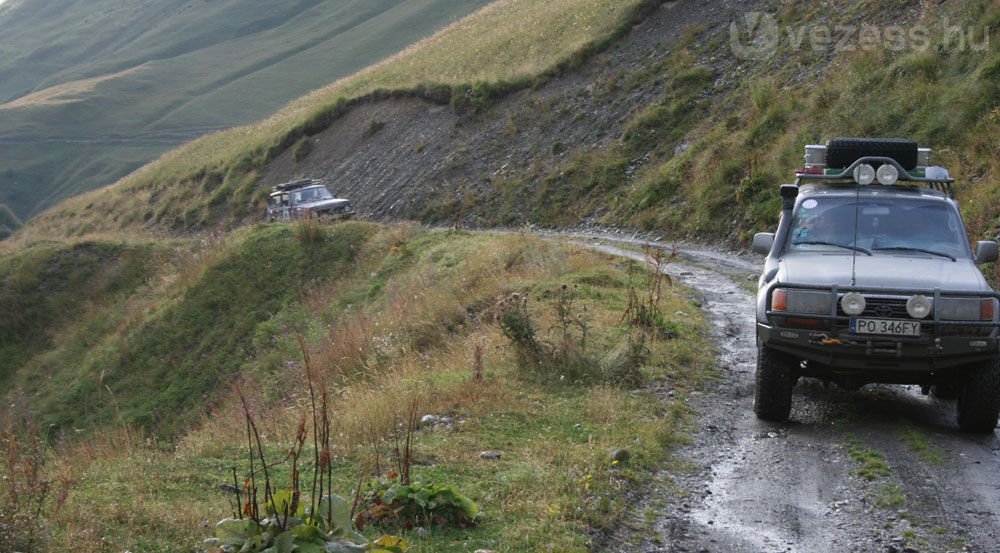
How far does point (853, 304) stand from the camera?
7871 millimetres

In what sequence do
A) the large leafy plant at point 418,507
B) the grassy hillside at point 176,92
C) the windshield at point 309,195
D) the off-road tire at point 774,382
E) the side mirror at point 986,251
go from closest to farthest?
the large leafy plant at point 418,507 < the off-road tire at point 774,382 < the side mirror at point 986,251 < the windshield at point 309,195 < the grassy hillside at point 176,92

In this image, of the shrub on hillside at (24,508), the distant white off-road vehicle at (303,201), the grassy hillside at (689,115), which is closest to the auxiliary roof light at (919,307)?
the shrub on hillside at (24,508)

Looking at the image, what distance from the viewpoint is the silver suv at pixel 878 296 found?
777 centimetres

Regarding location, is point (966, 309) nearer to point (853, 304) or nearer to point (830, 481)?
point (853, 304)

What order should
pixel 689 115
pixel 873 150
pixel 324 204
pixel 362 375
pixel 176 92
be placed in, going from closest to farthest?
1. pixel 873 150
2. pixel 362 375
3. pixel 689 115
4. pixel 324 204
5. pixel 176 92

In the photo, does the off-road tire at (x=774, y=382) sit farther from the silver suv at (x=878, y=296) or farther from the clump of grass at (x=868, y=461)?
the clump of grass at (x=868, y=461)

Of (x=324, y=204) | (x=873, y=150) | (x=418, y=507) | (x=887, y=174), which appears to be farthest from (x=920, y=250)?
(x=324, y=204)

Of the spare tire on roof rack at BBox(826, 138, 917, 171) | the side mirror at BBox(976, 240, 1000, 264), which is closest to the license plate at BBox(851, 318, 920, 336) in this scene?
the side mirror at BBox(976, 240, 1000, 264)

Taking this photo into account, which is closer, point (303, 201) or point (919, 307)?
point (919, 307)

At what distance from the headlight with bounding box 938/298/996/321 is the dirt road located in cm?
104

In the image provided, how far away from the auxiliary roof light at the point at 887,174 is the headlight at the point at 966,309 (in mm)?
1933

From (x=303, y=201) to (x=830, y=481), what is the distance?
29596mm

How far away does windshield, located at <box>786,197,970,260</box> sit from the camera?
29.2ft

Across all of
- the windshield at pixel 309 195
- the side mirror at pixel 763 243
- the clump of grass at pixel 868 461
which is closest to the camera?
the clump of grass at pixel 868 461
